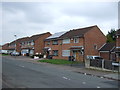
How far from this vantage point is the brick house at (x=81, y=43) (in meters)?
39.6

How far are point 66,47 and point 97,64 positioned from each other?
20468mm

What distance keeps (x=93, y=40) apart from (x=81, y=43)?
3.15 metres

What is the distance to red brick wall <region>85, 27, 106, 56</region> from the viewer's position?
40.0 metres

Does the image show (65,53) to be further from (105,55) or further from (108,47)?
(108,47)

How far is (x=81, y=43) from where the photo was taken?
131 ft

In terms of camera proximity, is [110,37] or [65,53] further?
[110,37]

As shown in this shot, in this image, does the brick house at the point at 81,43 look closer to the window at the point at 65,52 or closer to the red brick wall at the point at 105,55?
the window at the point at 65,52

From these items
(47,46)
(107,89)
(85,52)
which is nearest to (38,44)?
(47,46)

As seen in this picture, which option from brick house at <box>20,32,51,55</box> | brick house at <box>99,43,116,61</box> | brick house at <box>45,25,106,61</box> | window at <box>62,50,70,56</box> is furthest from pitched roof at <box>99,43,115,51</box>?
brick house at <box>20,32,51,55</box>

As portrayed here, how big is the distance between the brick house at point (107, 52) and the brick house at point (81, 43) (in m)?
1.04

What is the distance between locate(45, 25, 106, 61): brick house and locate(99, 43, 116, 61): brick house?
104 centimetres

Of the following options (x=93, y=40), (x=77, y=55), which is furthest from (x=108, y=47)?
(x=77, y=55)

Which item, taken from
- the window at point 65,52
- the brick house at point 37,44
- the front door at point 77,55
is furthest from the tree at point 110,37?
the front door at point 77,55

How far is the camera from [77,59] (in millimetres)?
40125
